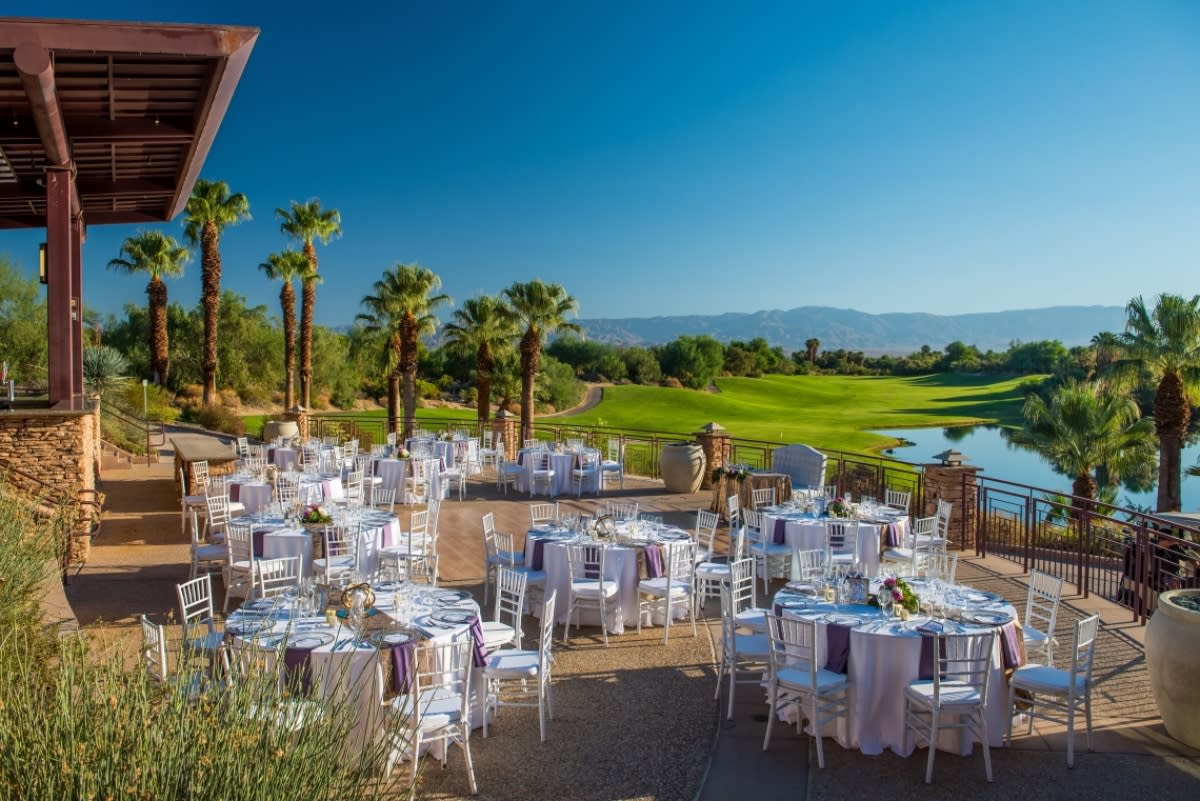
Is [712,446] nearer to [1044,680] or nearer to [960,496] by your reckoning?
[960,496]

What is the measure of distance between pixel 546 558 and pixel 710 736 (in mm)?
3520

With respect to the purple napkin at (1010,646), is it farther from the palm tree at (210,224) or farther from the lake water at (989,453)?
the lake water at (989,453)

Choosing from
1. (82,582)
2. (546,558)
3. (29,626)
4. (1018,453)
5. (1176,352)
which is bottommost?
(1018,453)

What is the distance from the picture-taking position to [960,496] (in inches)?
520

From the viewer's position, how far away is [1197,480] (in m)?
60.4

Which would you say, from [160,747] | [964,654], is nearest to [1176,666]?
[964,654]

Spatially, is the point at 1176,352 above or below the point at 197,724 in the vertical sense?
above

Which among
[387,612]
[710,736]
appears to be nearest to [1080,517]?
[710,736]

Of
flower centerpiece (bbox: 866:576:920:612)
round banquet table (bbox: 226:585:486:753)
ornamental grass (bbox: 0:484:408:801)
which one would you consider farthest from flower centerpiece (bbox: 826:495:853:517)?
ornamental grass (bbox: 0:484:408:801)

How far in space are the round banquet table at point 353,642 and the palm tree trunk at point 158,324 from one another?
36.1 metres

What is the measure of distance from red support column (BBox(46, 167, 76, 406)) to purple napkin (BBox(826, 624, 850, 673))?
37.0 ft

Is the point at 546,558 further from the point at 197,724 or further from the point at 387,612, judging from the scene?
the point at 197,724

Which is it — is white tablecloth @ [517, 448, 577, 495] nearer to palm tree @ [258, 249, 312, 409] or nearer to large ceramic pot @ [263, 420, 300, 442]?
large ceramic pot @ [263, 420, 300, 442]

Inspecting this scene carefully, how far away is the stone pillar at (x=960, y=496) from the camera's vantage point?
517 inches
